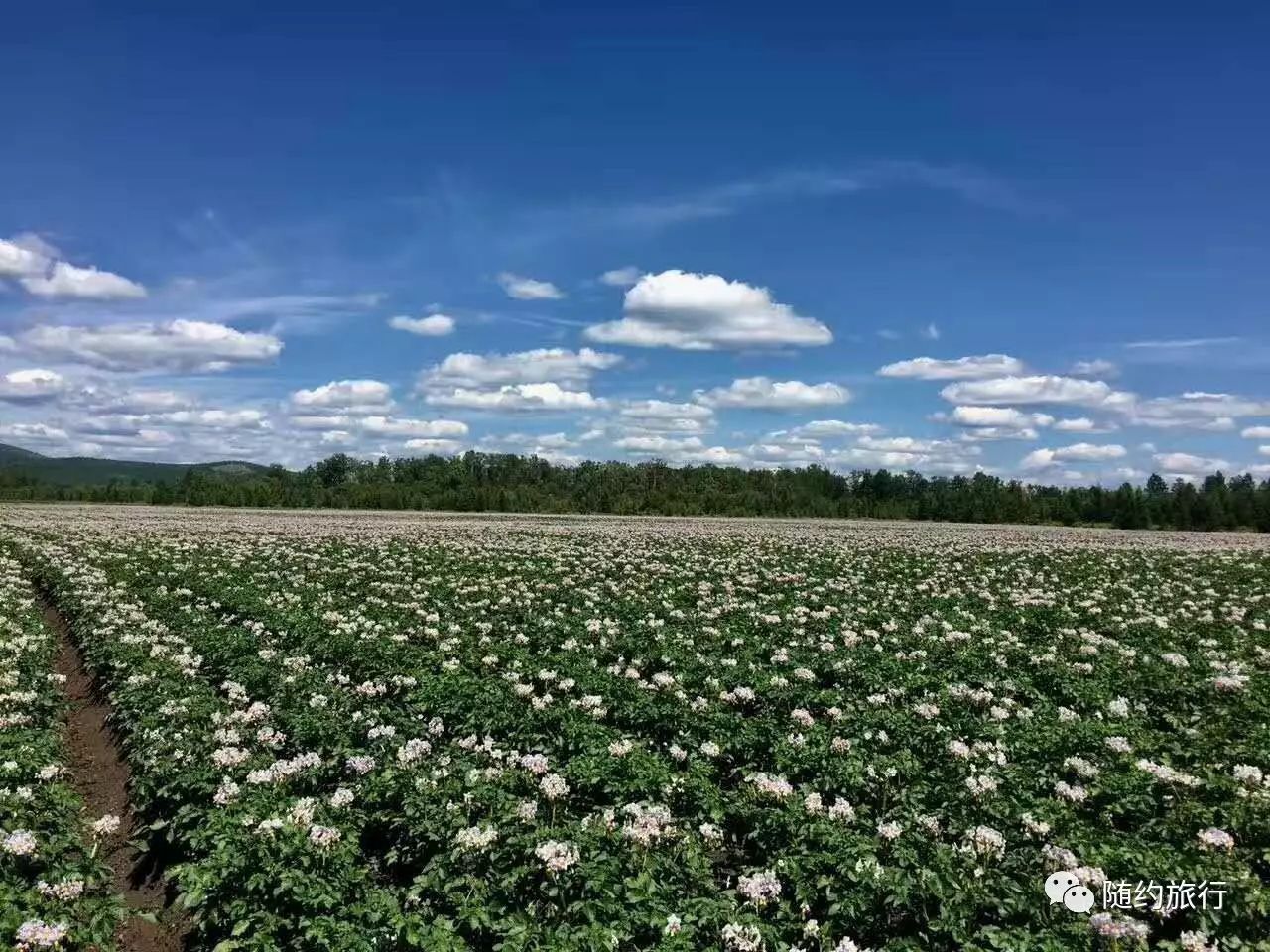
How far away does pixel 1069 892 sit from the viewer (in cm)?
647

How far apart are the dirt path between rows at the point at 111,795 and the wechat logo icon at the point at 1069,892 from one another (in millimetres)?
7460

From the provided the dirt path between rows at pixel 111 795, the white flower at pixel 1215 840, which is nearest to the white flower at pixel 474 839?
the dirt path between rows at pixel 111 795

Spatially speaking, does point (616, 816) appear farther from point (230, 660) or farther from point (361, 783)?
point (230, 660)

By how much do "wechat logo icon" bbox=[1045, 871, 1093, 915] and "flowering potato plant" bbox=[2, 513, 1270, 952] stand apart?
102mm

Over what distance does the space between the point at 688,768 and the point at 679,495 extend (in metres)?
113

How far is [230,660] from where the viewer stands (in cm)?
1530

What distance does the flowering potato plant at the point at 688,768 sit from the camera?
6516 millimetres

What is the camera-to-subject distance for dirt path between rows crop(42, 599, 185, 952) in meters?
7.91

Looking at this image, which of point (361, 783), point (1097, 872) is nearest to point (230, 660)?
point (361, 783)

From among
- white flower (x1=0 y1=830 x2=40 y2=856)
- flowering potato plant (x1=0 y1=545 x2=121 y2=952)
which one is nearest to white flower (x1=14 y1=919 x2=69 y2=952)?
flowering potato plant (x1=0 y1=545 x2=121 y2=952)

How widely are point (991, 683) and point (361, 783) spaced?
32.1 ft

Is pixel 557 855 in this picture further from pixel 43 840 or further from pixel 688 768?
pixel 43 840

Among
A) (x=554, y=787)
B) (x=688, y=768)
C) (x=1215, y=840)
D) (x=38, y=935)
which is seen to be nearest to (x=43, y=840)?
(x=38, y=935)

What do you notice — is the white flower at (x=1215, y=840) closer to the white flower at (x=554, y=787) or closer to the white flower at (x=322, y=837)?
the white flower at (x=554, y=787)
